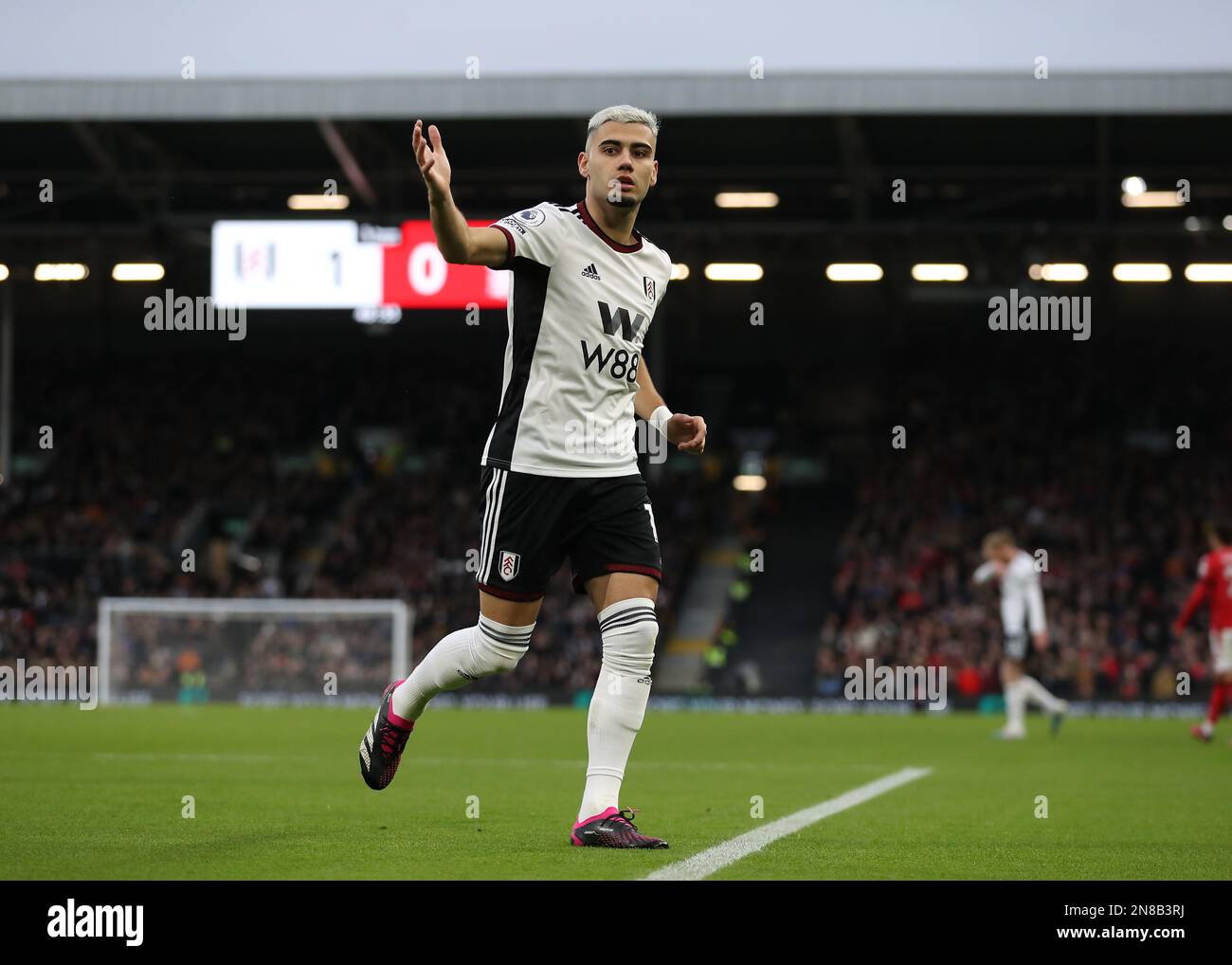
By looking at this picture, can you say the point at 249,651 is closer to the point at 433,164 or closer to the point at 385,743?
the point at 385,743

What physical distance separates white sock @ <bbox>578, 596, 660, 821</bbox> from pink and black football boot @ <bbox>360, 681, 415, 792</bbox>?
861 mm

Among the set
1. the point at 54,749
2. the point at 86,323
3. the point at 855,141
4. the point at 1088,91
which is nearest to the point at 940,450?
the point at 855,141

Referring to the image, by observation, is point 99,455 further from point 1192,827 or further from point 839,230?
point 1192,827

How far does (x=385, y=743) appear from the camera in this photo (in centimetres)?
645

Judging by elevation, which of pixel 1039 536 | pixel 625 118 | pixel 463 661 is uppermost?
pixel 625 118

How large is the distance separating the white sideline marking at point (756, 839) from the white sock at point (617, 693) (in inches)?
16.8

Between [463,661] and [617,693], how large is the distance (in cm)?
61

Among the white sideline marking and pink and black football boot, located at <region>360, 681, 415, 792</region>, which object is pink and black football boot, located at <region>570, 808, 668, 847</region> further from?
pink and black football boot, located at <region>360, 681, 415, 792</region>

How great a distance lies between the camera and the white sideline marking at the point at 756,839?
16.5 feet

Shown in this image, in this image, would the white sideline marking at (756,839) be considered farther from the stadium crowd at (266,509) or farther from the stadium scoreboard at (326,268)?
the stadium crowd at (266,509)

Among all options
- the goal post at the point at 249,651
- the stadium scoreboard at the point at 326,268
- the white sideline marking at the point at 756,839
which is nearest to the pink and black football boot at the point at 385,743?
the white sideline marking at the point at 756,839

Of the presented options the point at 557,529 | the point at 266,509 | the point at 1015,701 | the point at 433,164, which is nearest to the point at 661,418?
the point at 557,529
